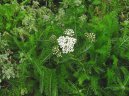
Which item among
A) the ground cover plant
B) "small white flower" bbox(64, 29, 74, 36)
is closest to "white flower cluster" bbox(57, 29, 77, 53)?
the ground cover plant

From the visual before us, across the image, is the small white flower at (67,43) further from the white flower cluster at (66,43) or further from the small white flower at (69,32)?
the small white flower at (69,32)

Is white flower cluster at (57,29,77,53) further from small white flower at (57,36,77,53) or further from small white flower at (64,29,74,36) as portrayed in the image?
small white flower at (64,29,74,36)

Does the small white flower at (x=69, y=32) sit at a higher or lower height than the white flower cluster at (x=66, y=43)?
higher

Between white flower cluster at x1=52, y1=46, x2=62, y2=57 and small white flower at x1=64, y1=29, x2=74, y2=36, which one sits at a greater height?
small white flower at x1=64, y1=29, x2=74, y2=36

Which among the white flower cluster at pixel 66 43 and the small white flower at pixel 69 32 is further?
the small white flower at pixel 69 32

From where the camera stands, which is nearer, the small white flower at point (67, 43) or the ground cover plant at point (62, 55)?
the small white flower at point (67, 43)

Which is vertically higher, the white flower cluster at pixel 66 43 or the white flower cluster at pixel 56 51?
the white flower cluster at pixel 66 43

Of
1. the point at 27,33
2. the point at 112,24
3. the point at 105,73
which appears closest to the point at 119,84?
the point at 105,73

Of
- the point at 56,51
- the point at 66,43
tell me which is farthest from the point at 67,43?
the point at 56,51

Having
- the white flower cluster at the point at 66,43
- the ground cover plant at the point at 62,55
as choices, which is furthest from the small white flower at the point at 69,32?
the white flower cluster at the point at 66,43

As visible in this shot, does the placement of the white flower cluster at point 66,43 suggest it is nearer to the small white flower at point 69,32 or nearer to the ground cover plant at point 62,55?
the ground cover plant at point 62,55

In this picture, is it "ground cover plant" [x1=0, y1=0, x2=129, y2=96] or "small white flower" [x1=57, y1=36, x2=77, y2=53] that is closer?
"small white flower" [x1=57, y1=36, x2=77, y2=53]
